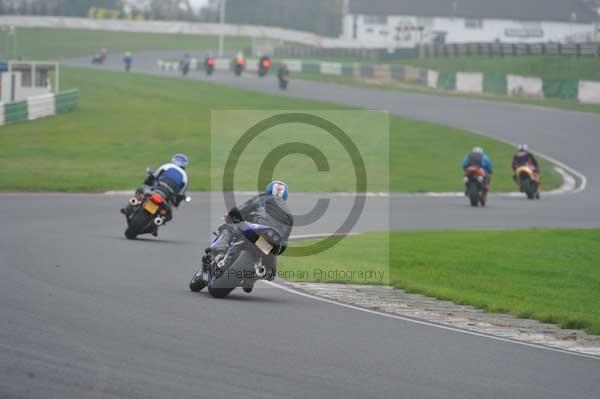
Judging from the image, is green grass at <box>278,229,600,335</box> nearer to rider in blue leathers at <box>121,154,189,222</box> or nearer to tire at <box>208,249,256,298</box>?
rider in blue leathers at <box>121,154,189,222</box>

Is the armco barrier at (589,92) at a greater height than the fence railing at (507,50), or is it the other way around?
the fence railing at (507,50)

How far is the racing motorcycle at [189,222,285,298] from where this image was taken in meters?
10.9

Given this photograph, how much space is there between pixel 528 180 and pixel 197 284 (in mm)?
18286

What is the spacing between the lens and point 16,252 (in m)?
A: 13.8

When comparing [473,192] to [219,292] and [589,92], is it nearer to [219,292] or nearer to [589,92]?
[219,292]

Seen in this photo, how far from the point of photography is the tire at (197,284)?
11578mm

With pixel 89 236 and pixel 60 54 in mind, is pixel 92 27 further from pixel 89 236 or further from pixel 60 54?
pixel 89 236

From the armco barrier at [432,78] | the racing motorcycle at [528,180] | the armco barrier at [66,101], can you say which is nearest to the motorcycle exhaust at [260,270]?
the racing motorcycle at [528,180]

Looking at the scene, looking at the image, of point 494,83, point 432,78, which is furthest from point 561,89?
point 432,78

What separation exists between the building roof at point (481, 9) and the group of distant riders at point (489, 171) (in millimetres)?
81756

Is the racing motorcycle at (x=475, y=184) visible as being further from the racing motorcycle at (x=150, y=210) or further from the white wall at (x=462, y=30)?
the white wall at (x=462, y=30)

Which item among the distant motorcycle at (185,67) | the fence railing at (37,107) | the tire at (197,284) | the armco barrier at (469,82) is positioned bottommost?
the tire at (197,284)

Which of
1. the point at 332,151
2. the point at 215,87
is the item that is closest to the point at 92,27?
the point at 215,87

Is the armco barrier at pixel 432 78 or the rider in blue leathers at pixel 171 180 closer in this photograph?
the rider in blue leathers at pixel 171 180
